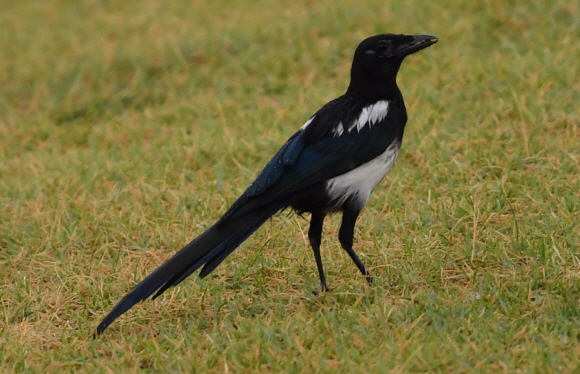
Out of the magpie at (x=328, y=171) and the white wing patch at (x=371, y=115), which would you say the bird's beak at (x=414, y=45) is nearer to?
the magpie at (x=328, y=171)

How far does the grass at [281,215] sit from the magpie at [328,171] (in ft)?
0.91

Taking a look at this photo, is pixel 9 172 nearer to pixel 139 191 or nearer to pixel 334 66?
pixel 139 191

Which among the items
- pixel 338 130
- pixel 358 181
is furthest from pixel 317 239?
pixel 338 130

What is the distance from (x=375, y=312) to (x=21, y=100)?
5.28 m

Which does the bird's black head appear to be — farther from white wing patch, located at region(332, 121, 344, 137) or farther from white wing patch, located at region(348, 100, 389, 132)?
white wing patch, located at region(332, 121, 344, 137)

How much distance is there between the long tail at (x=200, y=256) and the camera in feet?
12.8

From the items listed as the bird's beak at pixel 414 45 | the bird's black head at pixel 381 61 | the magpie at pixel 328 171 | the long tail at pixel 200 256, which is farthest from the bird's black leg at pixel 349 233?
the bird's beak at pixel 414 45

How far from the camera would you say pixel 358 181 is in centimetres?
420

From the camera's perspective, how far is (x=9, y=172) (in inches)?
261

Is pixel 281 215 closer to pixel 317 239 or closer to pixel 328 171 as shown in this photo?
pixel 317 239

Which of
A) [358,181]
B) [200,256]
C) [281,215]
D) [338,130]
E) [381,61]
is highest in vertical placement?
[381,61]

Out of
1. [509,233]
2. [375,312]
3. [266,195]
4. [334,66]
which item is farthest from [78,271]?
[334,66]

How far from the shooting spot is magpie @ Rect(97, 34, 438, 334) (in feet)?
13.1

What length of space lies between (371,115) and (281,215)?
1263mm
